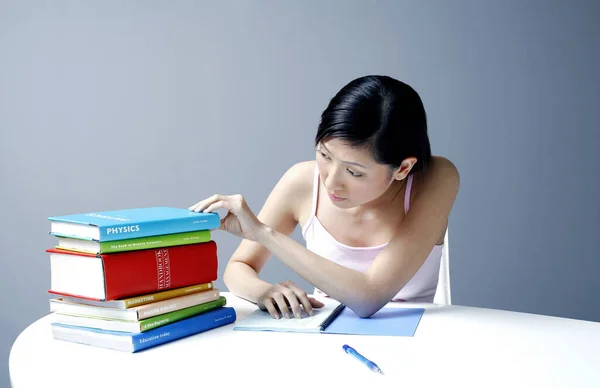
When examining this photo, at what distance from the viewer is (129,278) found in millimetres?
1338

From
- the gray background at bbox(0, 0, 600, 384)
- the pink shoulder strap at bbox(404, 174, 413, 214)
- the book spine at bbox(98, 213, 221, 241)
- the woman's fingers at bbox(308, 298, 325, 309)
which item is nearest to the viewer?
the book spine at bbox(98, 213, 221, 241)

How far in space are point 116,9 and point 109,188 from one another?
2.83ft

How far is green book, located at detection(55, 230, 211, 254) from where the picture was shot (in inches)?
51.6

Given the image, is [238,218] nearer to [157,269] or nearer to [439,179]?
[157,269]

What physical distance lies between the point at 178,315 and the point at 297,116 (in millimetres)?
2149

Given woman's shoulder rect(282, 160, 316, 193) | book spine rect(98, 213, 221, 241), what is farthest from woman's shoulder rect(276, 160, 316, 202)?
book spine rect(98, 213, 221, 241)

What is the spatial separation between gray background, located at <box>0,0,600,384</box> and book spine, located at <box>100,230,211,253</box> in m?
1.98

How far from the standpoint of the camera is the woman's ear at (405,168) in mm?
1754

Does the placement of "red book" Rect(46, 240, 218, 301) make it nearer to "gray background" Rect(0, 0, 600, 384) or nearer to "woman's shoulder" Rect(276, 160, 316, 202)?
"woman's shoulder" Rect(276, 160, 316, 202)

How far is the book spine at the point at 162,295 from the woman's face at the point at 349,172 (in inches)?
15.9

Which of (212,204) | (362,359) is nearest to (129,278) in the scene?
(212,204)

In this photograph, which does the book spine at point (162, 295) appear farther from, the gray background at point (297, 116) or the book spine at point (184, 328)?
the gray background at point (297, 116)

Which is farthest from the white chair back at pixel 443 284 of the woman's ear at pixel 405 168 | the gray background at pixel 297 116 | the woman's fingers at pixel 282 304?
the gray background at pixel 297 116

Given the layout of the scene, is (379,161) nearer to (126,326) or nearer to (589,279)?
(126,326)
